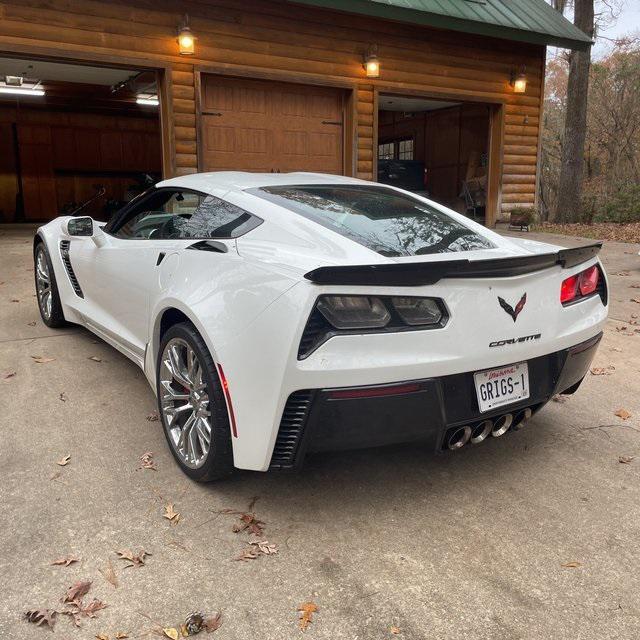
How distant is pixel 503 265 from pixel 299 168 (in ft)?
28.4

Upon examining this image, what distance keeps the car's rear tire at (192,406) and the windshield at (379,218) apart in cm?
81

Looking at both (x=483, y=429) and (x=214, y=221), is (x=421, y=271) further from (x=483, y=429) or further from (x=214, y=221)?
(x=214, y=221)

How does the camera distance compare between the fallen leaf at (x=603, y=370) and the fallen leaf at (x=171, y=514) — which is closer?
the fallen leaf at (x=171, y=514)

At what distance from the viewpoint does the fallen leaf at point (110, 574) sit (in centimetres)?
209

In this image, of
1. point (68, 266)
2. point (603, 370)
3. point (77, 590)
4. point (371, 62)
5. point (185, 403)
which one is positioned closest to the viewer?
point (77, 590)

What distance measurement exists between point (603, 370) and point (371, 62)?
7672mm

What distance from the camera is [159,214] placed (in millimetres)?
3752

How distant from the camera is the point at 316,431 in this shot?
88.3 inches

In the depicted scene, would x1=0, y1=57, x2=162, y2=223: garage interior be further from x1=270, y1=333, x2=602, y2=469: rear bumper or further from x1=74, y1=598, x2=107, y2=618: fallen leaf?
x1=74, y1=598, x2=107, y2=618: fallen leaf

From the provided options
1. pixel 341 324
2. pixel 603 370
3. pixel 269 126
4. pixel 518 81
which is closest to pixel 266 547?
pixel 341 324

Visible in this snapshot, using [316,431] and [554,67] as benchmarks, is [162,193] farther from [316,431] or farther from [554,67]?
[554,67]

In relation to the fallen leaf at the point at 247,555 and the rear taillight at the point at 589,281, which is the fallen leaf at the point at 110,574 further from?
the rear taillight at the point at 589,281

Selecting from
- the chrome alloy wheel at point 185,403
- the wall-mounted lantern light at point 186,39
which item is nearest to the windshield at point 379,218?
the chrome alloy wheel at point 185,403

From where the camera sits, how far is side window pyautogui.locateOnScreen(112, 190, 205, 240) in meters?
3.33
